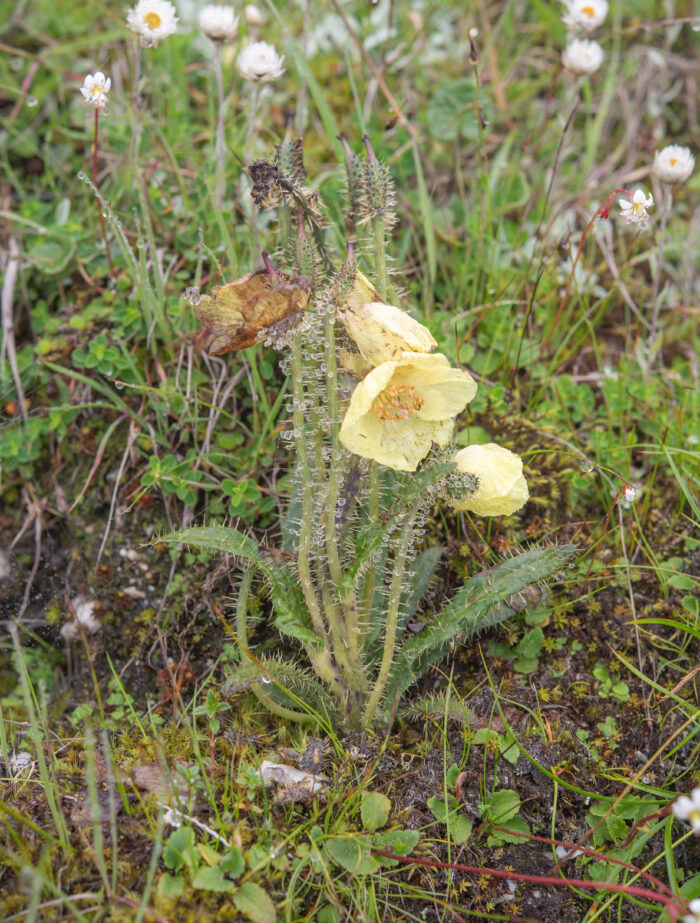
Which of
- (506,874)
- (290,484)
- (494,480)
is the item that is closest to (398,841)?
(506,874)

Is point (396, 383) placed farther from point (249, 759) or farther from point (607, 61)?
point (607, 61)

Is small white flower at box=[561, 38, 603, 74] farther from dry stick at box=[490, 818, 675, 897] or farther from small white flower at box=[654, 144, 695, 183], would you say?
dry stick at box=[490, 818, 675, 897]

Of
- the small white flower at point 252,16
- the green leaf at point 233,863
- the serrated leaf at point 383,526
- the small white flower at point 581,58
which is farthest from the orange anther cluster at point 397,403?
the small white flower at point 252,16

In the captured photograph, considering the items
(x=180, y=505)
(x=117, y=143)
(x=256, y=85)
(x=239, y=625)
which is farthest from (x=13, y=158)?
(x=239, y=625)

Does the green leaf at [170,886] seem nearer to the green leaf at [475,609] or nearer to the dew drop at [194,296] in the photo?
the green leaf at [475,609]

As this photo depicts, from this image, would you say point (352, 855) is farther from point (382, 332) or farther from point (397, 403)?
point (382, 332)

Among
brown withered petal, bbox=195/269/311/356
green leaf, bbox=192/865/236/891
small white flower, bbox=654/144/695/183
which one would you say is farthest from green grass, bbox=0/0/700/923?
small white flower, bbox=654/144/695/183
